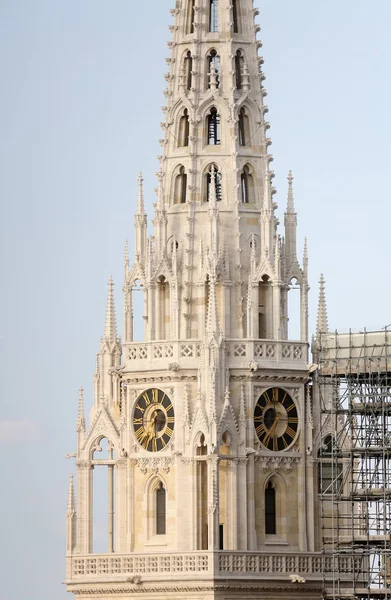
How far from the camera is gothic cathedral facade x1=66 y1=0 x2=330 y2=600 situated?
114m

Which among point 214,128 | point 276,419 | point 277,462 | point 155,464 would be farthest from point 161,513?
point 214,128

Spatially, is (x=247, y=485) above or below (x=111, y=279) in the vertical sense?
below

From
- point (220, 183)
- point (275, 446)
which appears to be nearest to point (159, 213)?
point (220, 183)

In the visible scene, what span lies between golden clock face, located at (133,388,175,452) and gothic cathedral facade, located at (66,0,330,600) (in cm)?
5

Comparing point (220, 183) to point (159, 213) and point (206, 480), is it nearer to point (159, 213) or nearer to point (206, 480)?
point (159, 213)

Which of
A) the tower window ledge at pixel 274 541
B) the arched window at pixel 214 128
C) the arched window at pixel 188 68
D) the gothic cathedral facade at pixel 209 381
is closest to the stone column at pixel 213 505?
the gothic cathedral facade at pixel 209 381

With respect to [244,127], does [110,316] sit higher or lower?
lower

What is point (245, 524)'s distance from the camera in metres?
115

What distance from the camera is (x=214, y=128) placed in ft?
392

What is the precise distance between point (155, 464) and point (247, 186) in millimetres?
11739

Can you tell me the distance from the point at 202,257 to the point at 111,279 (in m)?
4.89

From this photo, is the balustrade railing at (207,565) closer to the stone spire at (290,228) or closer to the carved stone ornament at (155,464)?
the carved stone ornament at (155,464)

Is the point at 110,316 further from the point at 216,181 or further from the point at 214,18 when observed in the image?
the point at 214,18

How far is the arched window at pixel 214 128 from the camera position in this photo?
119062mm
